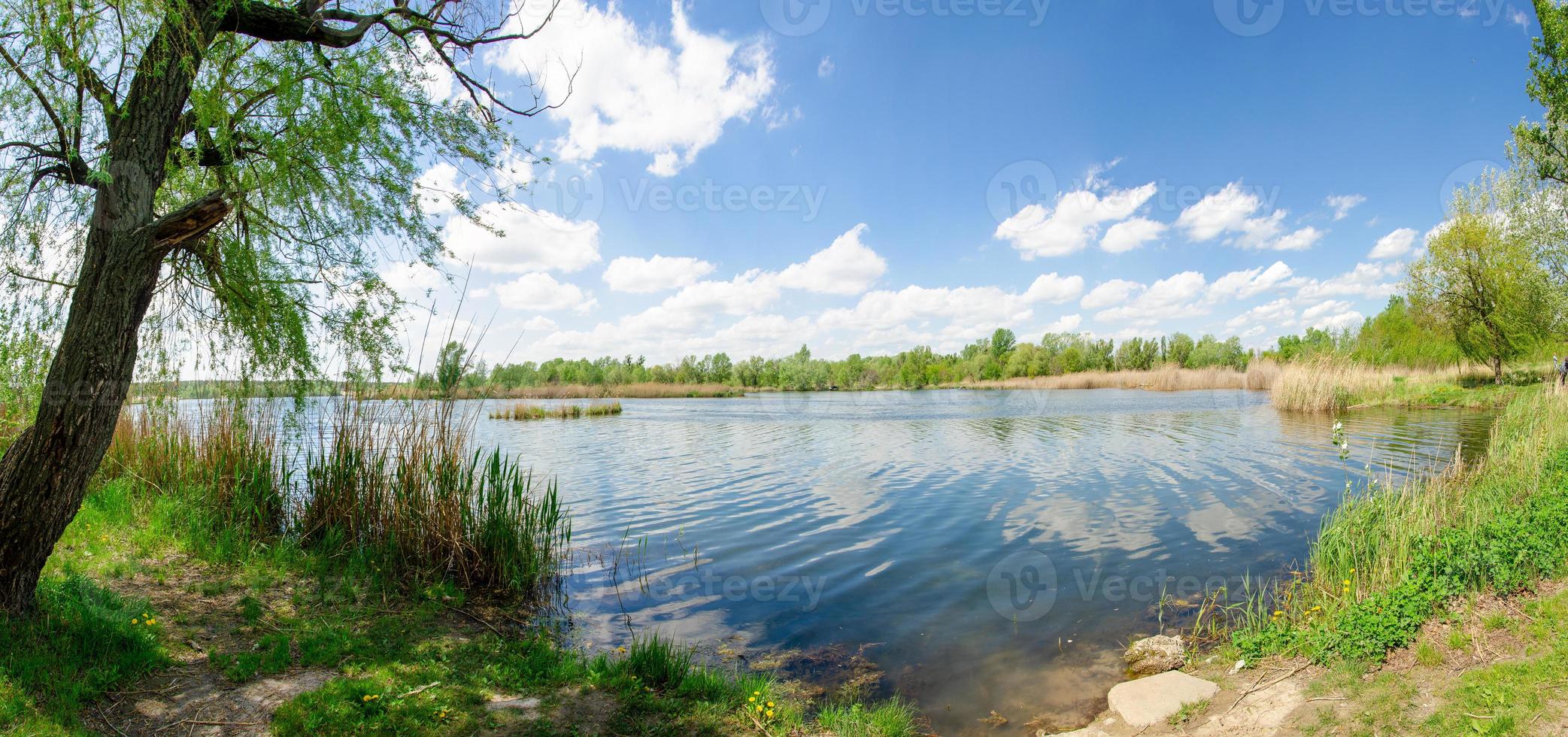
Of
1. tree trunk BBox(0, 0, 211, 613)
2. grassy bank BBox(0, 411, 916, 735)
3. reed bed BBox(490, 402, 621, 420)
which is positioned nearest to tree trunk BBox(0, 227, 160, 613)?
tree trunk BBox(0, 0, 211, 613)

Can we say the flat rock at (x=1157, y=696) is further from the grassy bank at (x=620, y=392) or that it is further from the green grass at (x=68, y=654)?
the grassy bank at (x=620, y=392)

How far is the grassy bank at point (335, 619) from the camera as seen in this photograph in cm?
397

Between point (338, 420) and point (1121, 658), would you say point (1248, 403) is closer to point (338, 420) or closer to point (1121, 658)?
point (1121, 658)

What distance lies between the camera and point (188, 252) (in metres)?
6.73

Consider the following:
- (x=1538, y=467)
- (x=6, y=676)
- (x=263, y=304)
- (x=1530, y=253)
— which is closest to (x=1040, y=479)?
(x=1538, y=467)

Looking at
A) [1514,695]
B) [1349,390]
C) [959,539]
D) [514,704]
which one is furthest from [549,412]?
[1349,390]

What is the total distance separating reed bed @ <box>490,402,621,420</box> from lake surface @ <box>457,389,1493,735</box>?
46.8 feet

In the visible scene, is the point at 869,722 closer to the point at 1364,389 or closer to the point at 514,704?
the point at 514,704

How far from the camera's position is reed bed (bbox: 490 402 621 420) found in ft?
113

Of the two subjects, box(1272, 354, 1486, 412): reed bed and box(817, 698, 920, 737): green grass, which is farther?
box(1272, 354, 1486, 412): reed bed

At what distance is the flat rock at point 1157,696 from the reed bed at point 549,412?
109 feet

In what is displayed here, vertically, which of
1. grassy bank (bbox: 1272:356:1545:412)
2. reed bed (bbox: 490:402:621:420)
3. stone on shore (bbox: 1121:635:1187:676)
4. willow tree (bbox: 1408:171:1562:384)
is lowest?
stone on shore (bbox: 1121:635:1187:676)

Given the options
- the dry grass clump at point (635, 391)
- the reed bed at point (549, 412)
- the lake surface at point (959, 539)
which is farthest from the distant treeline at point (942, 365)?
the lake surface at point (959, 539)

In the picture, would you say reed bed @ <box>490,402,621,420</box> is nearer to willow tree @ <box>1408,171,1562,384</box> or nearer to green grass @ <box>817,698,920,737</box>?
green grass @ <box>817,698,920,737</box>
